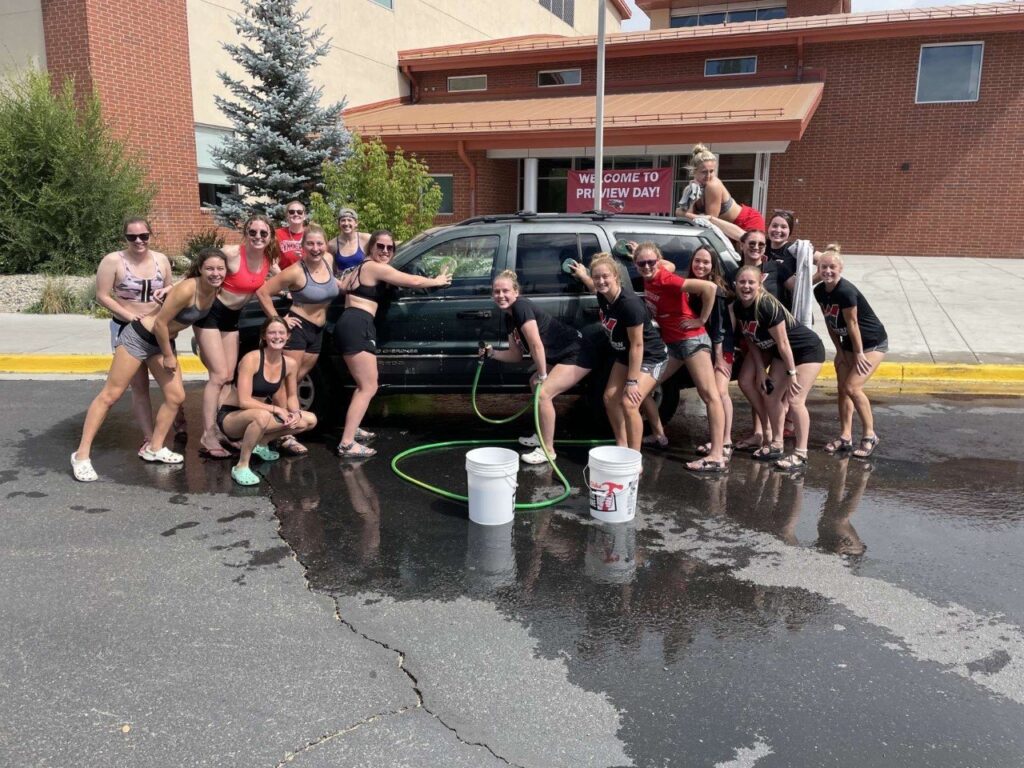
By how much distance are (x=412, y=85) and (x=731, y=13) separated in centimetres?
1166

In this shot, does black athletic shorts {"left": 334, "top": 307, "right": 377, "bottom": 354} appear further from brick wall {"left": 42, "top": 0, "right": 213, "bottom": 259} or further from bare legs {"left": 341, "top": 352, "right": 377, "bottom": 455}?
brick wall {"left": 42, "top": 0, "right": 213, "bottom": 259}

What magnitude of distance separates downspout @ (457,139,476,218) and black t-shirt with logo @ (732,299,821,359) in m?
14.4

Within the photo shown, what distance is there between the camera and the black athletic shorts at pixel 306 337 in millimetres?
5750

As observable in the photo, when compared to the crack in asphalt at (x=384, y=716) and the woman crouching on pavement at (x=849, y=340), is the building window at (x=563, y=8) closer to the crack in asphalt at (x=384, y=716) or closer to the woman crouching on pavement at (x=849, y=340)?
the woman crouching on pavement at (x=849, y=340)

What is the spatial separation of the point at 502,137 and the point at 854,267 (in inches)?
319

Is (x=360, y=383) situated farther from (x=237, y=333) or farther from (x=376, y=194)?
(x=376, y=194)

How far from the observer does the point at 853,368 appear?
19.5 feet

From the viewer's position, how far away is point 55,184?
12844 millimetres

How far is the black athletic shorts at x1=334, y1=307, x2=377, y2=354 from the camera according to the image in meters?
5.73

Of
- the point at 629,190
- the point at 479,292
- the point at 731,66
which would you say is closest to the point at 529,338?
the point at 479,292

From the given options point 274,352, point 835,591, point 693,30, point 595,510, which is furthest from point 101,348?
point 693,30

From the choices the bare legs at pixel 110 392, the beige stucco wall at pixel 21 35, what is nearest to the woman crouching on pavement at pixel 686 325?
the bare legs at pixel 110 392

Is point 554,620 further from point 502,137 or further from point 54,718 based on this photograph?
point 502,137

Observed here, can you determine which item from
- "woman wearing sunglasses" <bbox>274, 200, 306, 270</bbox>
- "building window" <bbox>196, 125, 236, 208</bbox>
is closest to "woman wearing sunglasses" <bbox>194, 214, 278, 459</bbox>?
"woman wearing sunglasses" <bbox>274, 200, 306, 270</bbox>
